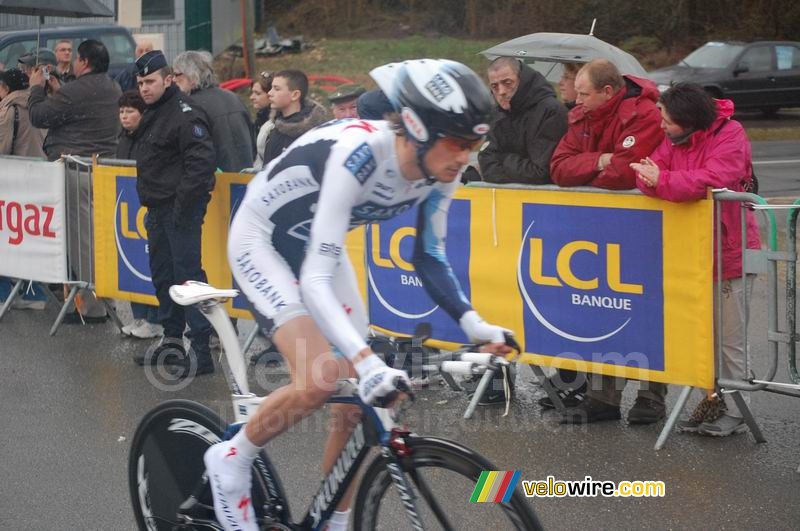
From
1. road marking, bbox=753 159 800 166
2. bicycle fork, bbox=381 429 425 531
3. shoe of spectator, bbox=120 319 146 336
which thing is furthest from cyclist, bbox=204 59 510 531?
road marking, bbox=753 159 800 166

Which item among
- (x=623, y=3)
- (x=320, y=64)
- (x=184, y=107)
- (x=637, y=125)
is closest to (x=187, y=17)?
(x=320, y=64)

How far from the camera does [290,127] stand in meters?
8.73

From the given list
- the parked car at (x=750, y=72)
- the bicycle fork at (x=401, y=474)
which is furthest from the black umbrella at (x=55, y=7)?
the parked car at (x=750, y=72)

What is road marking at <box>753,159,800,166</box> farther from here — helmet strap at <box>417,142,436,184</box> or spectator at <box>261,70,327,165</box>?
helmet strap at <box>417,142,436,184</box>

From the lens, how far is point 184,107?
8102mm

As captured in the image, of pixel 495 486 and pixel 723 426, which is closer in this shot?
pixel 495 486

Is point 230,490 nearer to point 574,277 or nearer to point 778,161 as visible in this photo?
point 574,277

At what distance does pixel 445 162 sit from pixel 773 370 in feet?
10.3

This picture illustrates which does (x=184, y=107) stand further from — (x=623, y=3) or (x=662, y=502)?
(x=623, y=3)

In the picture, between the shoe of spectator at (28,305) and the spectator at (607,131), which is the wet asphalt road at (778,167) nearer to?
the spectator at (607,131)

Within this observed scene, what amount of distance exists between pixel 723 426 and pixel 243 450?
133 inches

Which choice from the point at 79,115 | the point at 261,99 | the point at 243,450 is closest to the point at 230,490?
the point at 243,450

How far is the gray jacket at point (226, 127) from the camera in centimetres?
875

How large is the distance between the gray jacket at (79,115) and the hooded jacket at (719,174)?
559 centimetres
